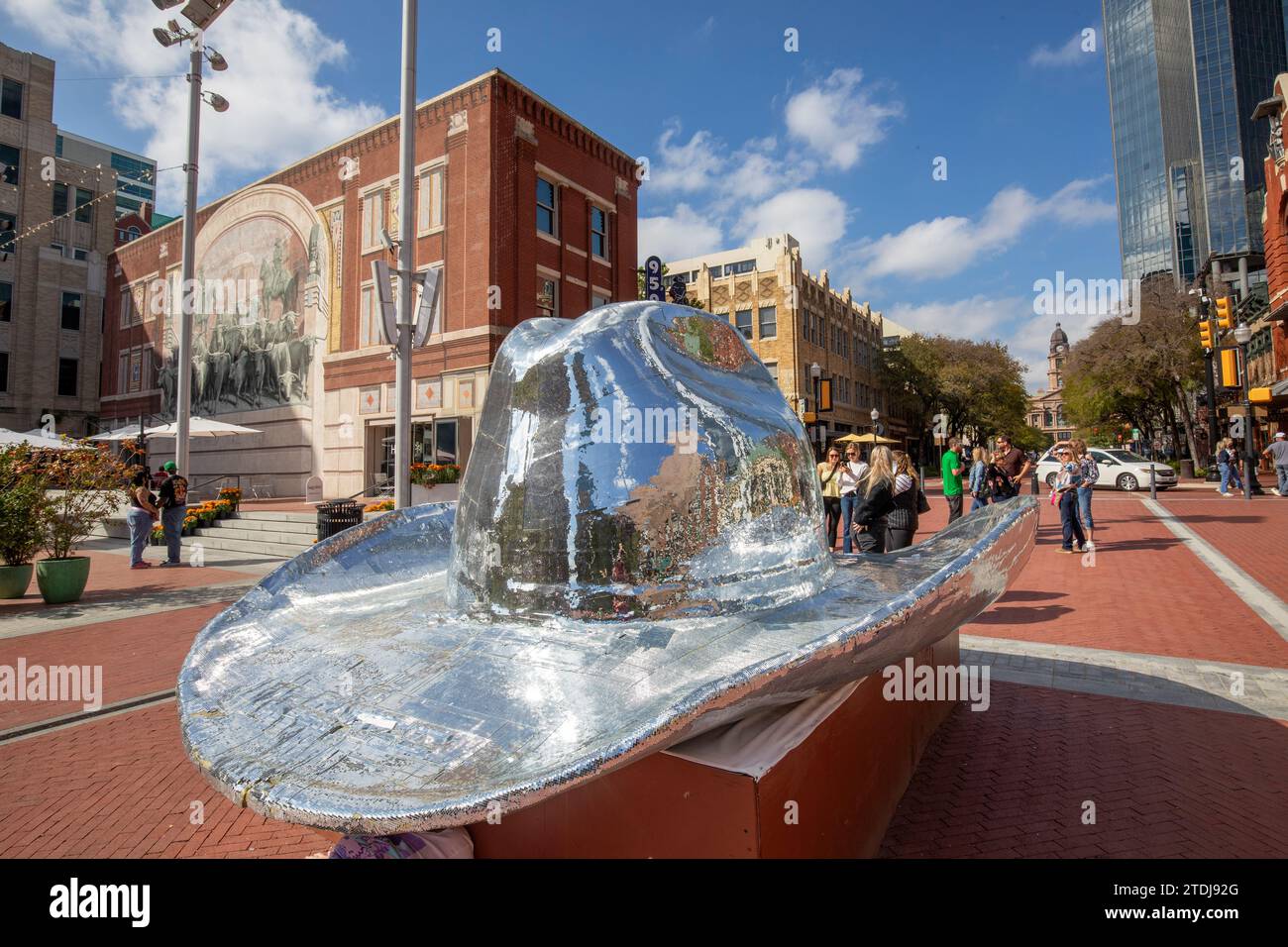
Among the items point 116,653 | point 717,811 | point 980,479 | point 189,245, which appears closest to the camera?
point 717,811

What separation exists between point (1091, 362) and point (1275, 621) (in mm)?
32213

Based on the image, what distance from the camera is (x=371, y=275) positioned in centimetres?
2273

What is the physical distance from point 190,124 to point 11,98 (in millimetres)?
33124

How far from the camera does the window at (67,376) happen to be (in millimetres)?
35581

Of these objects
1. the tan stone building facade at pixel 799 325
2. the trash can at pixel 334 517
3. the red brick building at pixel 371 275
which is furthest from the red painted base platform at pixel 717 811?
the tan stone building facade at pixel 799 325

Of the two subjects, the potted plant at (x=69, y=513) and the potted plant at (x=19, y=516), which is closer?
the potted plant at (x=19, y=516)

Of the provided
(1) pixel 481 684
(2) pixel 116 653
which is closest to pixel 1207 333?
(1) pixel 481 684

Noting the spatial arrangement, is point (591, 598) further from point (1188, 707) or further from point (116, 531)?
point (116, 531)

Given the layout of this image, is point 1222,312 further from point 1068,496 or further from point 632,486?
point 632,486

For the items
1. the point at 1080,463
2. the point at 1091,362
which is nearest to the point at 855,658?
the point at 1080,463

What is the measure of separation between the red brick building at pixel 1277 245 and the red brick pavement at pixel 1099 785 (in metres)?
34.5

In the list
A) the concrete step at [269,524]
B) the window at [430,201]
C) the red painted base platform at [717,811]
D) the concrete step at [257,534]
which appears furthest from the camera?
the window at [430,201]

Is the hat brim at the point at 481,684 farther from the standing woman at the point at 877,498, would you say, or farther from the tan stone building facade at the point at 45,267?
the tan stone building facade at the point at 45,267

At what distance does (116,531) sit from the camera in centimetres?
1784
